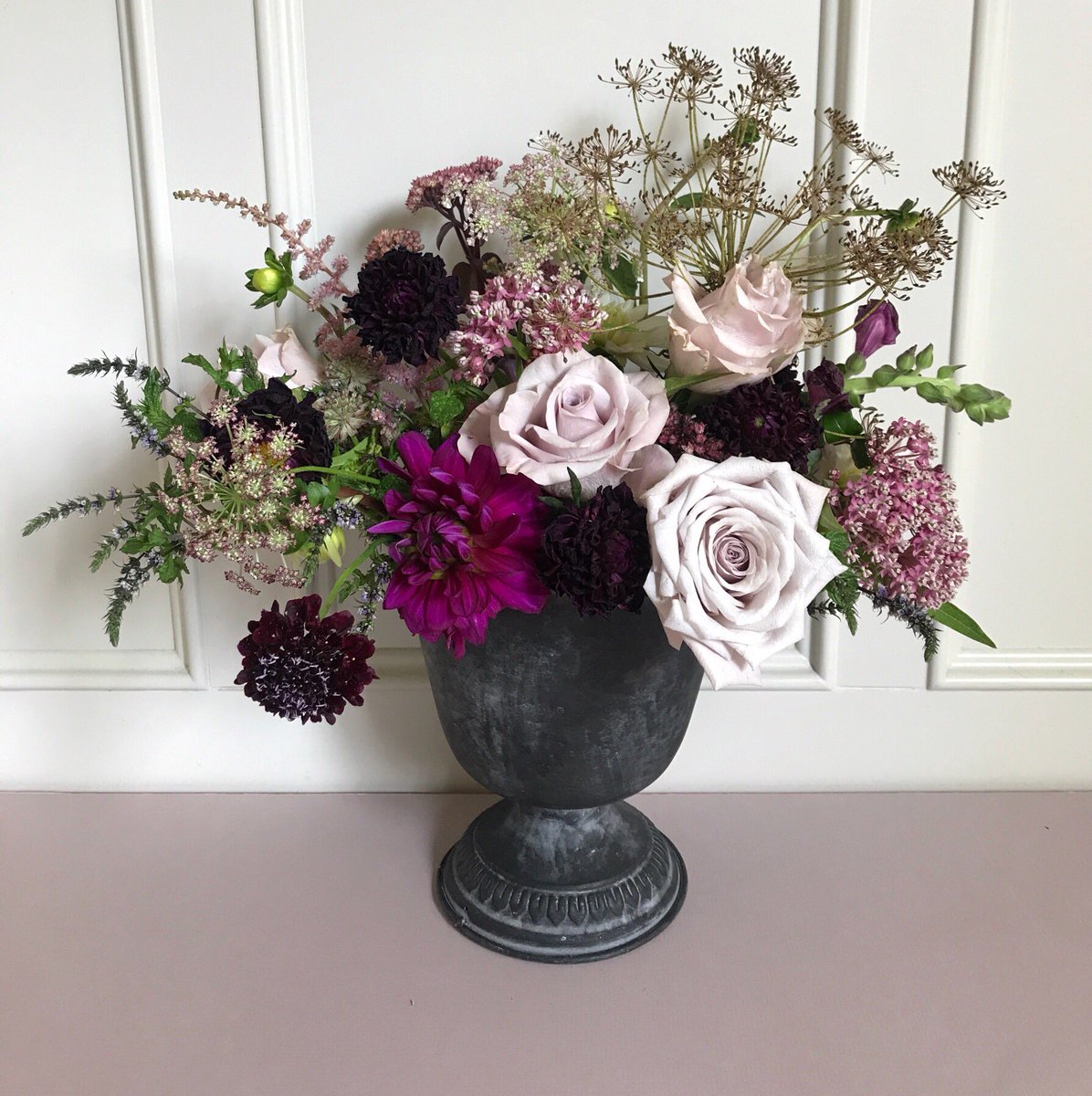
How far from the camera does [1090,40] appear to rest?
0.90 m

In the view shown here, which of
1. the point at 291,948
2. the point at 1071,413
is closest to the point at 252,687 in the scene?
the point at 291,948

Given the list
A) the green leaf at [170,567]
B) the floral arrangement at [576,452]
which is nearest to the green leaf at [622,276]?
the floral arrangement at [576,452]

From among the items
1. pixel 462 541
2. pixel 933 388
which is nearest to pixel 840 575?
pixel 933 388

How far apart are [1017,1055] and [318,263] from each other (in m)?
0.80

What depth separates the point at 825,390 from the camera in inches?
26.3

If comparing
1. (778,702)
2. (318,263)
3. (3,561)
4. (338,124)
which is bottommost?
(778,702)

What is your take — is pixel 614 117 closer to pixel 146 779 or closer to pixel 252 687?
pixel 252 687

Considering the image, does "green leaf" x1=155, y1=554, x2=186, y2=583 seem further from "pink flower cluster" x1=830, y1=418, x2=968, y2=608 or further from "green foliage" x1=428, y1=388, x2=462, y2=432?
"pink flower cluster" x1=830, y1=418, x2=968, y2=608

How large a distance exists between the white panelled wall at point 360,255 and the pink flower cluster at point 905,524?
32cm

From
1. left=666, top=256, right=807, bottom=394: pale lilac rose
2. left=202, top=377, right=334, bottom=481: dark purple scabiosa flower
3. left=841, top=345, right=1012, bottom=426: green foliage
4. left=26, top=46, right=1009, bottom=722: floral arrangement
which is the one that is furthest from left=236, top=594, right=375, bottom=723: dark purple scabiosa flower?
left=841, top=345, right=1012, bottom=426: green foliage

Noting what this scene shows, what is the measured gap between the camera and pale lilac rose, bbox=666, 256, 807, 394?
2.06ft

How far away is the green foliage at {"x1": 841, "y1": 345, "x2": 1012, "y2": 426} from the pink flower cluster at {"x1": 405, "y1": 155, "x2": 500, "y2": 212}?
0.35m

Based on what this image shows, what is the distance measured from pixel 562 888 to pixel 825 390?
452 millimetres

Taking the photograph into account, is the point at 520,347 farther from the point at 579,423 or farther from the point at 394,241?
the point at 394,241
